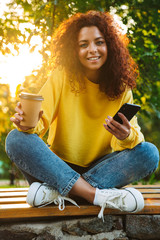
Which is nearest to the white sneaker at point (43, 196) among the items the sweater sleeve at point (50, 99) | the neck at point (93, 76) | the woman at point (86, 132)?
the woman at point (86, 132)

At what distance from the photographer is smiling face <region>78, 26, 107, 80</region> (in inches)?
80.2

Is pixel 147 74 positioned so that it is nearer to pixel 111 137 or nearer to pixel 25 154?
pixel 111 137

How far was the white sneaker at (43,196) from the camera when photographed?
1.64m

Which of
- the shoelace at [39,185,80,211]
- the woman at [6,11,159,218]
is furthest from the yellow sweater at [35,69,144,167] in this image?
the shoelace at [39,185,80,211]

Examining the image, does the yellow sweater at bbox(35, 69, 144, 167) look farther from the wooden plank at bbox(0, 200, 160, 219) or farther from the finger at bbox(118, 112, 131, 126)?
the wooden plank at bbox(0, 200, 160, 219)

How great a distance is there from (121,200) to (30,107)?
2.38ft

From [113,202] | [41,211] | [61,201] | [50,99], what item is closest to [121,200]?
[113,202]

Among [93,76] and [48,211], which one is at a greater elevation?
[93,76]

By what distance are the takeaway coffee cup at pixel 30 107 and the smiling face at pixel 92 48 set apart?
661 millimetres

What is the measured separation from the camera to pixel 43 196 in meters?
1.66

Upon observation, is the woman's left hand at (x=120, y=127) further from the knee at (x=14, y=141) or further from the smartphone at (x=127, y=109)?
the knee at (x=14, y=141)

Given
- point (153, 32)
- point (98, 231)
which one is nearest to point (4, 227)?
point (98, 231)

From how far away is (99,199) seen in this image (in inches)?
65.8

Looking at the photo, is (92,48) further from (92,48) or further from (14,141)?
(14,141)
